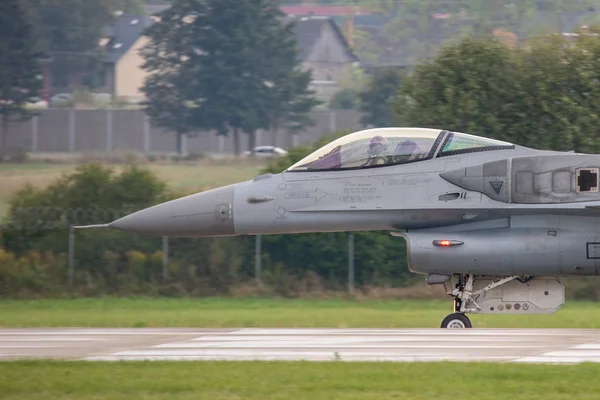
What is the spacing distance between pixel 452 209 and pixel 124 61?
177ft

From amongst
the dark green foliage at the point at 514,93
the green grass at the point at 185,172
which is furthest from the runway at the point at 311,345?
the green grass at the point at 185,172

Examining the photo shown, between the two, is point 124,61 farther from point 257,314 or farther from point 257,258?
point 257,314

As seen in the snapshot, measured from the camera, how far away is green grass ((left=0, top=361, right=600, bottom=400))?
9.55 metres

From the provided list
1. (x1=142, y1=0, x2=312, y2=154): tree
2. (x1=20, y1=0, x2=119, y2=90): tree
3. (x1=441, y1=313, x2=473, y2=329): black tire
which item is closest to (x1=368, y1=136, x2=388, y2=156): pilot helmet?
(x1=441, y1=313, x2=473, y2=329): black tire

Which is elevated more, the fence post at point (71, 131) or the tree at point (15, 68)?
the tree at point (15, 68)

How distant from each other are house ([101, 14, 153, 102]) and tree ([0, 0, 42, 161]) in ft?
24.7

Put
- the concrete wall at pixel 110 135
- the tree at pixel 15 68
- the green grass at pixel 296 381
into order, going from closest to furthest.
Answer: the green grass at pixel 296 381 < the concrete wall at pixel 110 135 < the tree at pixel 15 68

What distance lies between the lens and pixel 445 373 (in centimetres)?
1038

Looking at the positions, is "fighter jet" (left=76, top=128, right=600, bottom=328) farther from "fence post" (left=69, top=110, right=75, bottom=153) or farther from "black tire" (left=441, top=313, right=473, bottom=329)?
"fence post" (left=69, top=110, right=75, bottom=153)

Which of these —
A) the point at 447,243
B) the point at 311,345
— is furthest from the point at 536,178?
the point at 311,345

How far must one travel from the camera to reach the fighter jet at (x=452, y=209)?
1477 centimetres

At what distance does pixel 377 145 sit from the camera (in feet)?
50.6

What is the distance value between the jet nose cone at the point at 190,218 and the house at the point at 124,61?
49141 millimetres

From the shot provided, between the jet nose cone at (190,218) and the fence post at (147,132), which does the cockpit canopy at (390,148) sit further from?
the fence post at (147,132)
